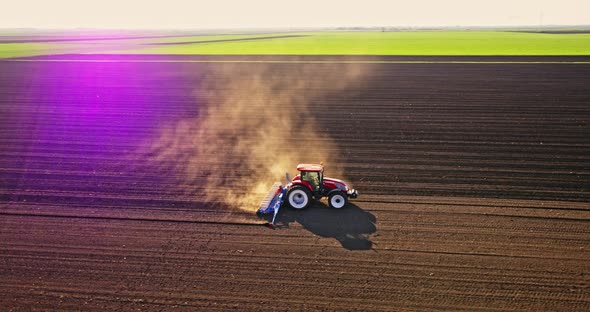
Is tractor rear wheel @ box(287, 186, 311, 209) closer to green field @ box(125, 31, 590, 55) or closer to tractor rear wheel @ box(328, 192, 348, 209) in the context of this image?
tractor rear wheel @ box(328, 192, 348, 209)

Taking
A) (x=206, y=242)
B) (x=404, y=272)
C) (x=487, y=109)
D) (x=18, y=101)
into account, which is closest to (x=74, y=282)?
(x=206, y=242)

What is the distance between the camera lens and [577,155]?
18.3 metres

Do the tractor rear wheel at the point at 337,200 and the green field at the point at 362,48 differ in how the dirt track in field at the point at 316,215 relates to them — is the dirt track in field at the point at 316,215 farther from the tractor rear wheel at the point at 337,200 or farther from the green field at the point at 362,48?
the green field at the point at 362,48

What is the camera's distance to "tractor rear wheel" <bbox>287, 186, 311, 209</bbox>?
13.7 m

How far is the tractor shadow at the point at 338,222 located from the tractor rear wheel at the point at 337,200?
14 centimetres

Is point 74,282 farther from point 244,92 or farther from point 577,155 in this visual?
point 244,92

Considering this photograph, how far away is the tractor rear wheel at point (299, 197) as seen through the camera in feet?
45.0

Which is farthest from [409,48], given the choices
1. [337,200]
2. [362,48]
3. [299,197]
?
[299,197]

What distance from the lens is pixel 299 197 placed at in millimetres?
13844

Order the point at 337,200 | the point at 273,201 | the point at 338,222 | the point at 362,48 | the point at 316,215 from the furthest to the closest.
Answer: the point at 362,48
the point at 273,201
the point at 337,200
the point at 316,215
the point at 338,222

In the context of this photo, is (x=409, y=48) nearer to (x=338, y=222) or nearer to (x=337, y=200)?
(x=337, y=200)

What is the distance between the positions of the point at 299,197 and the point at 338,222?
138 cm

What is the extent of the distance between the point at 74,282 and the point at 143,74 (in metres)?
34.7

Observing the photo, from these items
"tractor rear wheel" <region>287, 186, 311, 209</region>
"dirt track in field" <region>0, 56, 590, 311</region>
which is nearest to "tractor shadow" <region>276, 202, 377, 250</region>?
"dirt track in field" <region>0, 56, 590, 311</region>
